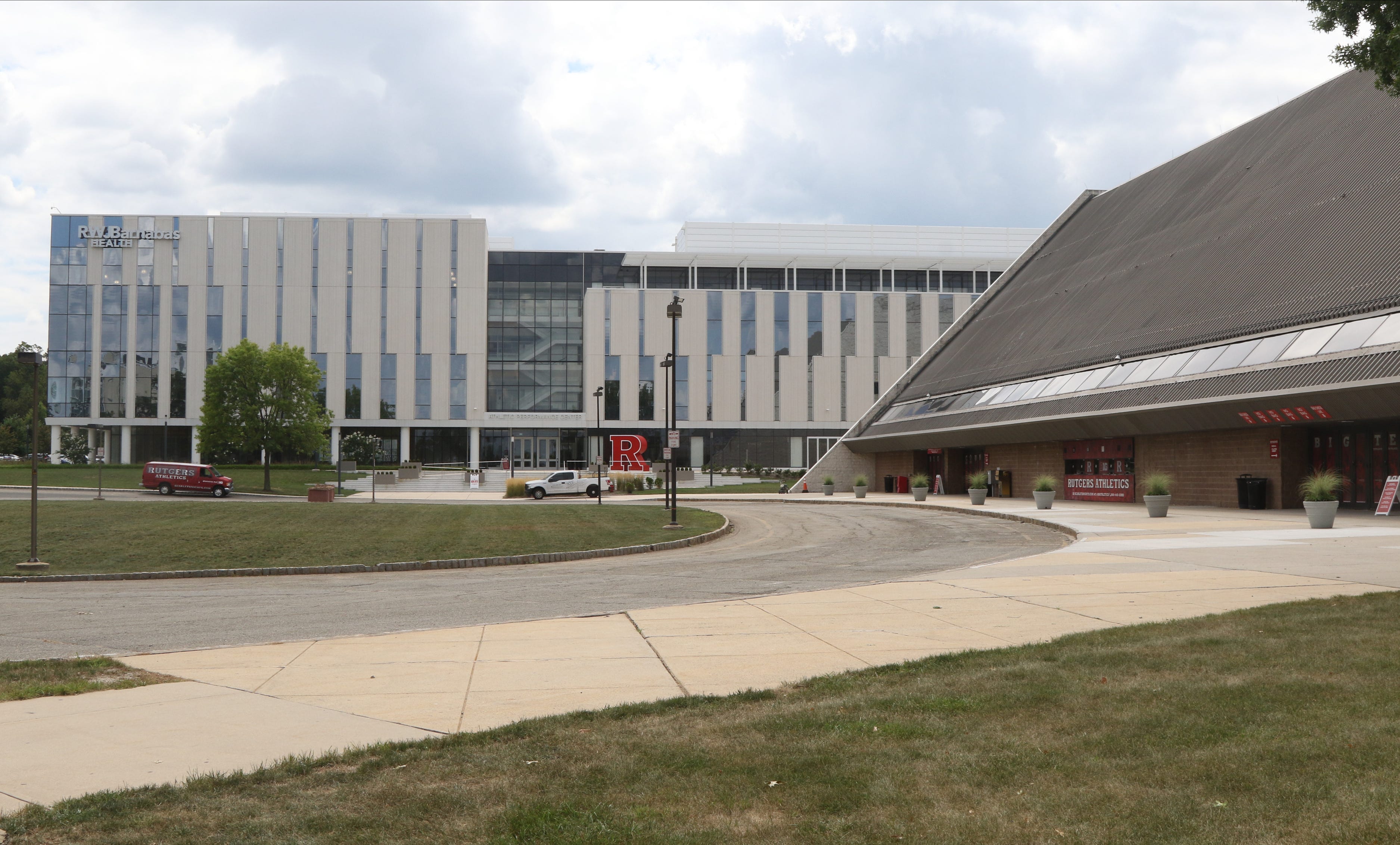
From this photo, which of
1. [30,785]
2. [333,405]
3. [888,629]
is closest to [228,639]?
[30,785]

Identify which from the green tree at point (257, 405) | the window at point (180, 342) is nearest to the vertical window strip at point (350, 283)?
the window at point (180, 342)

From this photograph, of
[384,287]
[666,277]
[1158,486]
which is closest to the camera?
[1158,486]

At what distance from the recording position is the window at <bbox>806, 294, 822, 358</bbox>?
8956 cm

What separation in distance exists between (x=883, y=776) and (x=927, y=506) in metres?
36.8

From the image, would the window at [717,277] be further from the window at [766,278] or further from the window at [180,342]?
the window at [180,342]

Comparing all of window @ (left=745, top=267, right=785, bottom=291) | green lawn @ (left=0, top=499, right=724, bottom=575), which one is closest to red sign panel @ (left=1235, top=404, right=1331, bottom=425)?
green lawn @ (left=0, top=499, right=724, bottom=575)

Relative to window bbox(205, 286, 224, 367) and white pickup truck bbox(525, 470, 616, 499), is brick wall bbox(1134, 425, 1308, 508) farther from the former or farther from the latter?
window bbox(205, 286, 224, 367)

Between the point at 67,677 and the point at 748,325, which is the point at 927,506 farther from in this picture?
the point at 748,325

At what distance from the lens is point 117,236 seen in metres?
85.5

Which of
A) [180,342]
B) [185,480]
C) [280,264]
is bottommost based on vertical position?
[185,480]

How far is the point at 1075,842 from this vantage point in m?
4.36

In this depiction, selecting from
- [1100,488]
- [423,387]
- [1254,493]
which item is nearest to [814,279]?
[423,387]

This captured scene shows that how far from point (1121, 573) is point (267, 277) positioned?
84599 millimetres

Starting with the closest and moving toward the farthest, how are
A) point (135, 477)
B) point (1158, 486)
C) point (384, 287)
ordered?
point (1158, 486) < point (135, 477) < point (384, 287)
